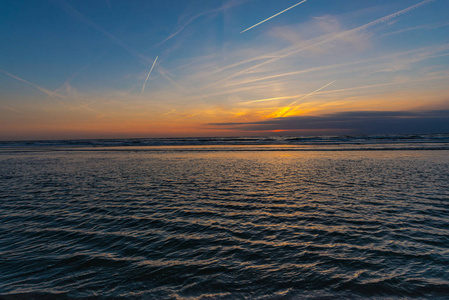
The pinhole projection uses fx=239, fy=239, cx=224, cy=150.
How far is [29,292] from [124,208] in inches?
249

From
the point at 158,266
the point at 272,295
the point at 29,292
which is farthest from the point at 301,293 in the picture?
the point at 29,292

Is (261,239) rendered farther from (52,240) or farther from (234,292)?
(52,240)

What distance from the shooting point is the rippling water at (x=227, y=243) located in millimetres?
5512

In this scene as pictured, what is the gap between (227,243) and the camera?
7.70 m

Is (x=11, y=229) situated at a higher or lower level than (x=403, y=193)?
higher

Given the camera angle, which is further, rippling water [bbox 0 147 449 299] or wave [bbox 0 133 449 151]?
wave [bbox 0 133 449 151]

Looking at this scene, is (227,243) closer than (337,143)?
Yes

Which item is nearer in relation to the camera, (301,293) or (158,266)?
(301,293)

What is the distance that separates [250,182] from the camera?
17750mm

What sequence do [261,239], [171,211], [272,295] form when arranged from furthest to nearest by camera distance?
[171,211]
[261,239]
[272,295]

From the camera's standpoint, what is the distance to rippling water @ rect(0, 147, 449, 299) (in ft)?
18.1

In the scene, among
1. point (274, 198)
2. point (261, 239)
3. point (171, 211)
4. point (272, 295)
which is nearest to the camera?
point (272, 295)

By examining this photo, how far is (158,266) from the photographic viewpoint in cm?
642

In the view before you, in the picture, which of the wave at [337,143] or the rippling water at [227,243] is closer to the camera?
the rippling water at [227,243]
